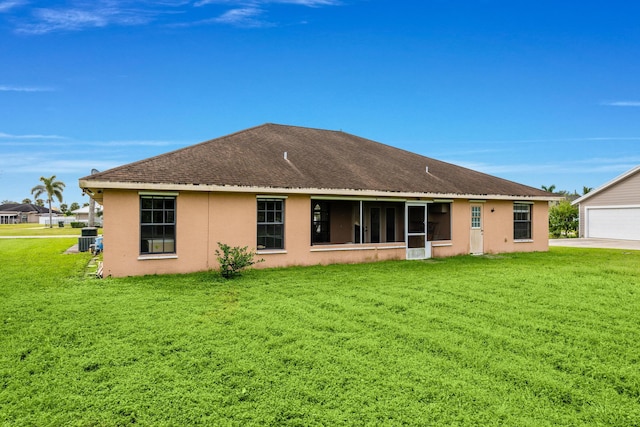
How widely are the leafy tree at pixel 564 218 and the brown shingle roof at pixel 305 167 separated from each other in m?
19.6

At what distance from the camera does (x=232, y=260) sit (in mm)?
11227

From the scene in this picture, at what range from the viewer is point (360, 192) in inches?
533

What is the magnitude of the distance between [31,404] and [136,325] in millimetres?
2469

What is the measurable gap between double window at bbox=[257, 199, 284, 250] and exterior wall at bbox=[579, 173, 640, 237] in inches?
1073

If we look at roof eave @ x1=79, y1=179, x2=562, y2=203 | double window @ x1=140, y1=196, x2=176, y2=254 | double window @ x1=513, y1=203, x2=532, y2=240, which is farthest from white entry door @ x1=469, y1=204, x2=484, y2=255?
double window @ x1=140, y1=196, x2=176, y2=254

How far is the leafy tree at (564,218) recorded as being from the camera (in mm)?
34875

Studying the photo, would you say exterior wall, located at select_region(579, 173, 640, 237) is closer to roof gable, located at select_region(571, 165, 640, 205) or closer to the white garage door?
roof gable, located at select_region(571, 165, 640, 205)

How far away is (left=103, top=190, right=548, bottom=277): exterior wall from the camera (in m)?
10.7

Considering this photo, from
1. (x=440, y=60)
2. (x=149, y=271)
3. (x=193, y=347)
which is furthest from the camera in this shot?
(x=440, y=60)

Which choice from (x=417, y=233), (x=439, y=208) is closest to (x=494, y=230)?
(x=439, y=208)

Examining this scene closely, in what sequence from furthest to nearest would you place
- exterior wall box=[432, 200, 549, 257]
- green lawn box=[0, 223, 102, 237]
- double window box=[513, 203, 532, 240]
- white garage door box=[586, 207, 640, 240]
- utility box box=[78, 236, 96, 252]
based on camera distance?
1. green lawn box=[0, 223, 102, 237]
2. white garage door box=[586, 207, 640, 240]
3. utility box box=[78, 236, 96, 252]
4. double window box=[513, 203, 532, 240]
5. exterior wall box=[432, 200, 549, 257]

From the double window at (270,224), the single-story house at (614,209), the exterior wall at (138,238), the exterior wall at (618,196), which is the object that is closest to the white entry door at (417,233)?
the double window at (270,224)

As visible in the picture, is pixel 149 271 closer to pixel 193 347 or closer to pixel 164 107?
pixel 193 347

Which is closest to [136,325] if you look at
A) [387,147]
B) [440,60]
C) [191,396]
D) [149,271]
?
[191,396]
